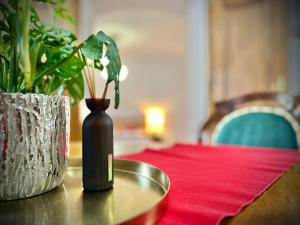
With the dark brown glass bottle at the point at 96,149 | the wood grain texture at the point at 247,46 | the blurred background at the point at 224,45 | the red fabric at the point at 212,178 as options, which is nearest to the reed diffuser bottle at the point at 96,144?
the dark brown glass bottle at the point at 96,149

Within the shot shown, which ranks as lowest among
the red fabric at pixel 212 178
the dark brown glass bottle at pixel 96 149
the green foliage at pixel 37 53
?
the red fabric at pixel 212 178

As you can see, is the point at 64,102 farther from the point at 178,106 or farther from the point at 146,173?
the point at 178,106

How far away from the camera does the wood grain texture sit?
2.24 meters

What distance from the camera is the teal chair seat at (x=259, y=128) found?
1260 mm

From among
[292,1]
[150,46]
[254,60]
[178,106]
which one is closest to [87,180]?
[254,60]

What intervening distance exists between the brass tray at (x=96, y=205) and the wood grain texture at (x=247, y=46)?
6.58 ft

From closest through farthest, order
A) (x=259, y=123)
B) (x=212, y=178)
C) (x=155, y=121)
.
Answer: (x=212, y=178) < (x=259, y=123) < (x=155, y=121)

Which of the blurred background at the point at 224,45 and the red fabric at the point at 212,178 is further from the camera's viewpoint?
the blurred background at the point at 224,45

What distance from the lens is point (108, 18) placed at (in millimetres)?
3908

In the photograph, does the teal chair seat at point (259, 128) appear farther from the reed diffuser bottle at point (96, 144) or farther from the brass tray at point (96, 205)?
the reed diffuser bottle at point (96, 144)

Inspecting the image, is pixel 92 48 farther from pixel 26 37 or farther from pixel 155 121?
pixel 155 121

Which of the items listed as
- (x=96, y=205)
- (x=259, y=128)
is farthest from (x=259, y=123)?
(x=96, y=205)

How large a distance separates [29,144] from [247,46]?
2.27 metres

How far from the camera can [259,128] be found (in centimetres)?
133
